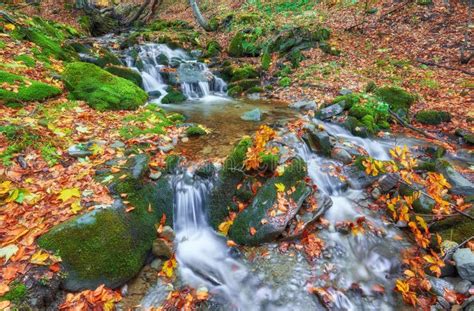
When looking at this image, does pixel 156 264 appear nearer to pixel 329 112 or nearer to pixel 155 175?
pixel 155 175

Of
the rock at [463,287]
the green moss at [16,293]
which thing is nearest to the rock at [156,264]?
the green moss at [16,293]

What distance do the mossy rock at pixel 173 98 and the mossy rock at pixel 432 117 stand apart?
→ 760 centimetres

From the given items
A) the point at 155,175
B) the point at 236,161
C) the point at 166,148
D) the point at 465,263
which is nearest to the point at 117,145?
the point at 166,148

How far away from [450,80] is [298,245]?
8.87 meters

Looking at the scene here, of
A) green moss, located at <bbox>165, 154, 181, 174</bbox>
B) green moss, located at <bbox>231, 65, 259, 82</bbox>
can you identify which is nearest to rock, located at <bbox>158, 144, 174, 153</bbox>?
green moss, located at <bbox>165, 154, 181, 174</bbox>

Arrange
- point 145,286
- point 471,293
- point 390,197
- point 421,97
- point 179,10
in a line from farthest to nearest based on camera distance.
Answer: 1. point 179,10
2. point 421,97
3. point 390,197
4. point 145,286
5. point 471,293

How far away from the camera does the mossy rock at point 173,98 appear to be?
9.82 m

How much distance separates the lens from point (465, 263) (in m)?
3.67

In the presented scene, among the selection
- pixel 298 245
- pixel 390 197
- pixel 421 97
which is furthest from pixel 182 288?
pixel 421 97

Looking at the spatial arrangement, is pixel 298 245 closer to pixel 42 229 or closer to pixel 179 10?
pixel 42 229

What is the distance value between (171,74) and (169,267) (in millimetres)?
9233

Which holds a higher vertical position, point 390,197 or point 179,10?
point 179,10

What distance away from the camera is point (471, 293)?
3.48m

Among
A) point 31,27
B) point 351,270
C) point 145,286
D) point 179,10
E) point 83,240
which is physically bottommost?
point 351,270
